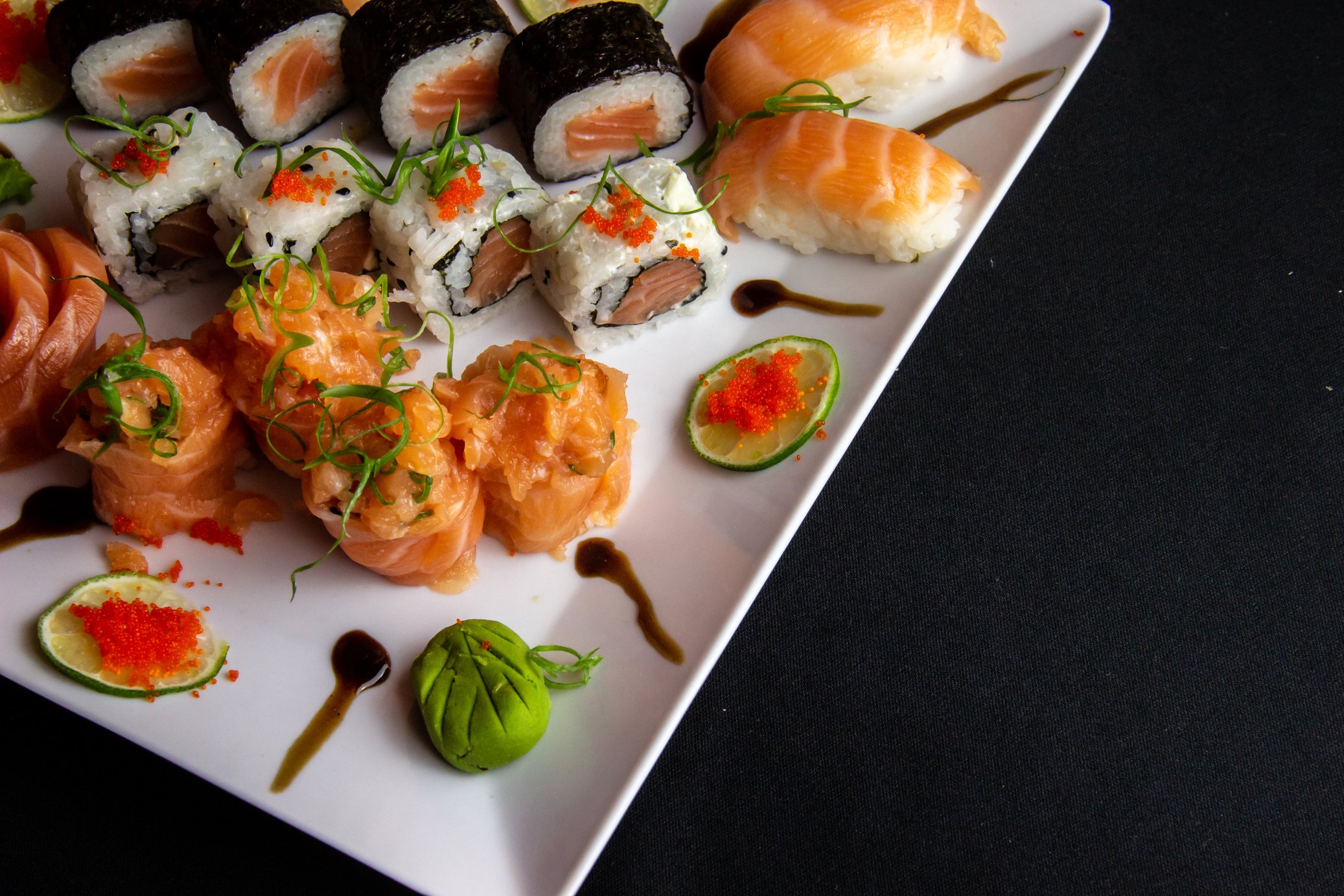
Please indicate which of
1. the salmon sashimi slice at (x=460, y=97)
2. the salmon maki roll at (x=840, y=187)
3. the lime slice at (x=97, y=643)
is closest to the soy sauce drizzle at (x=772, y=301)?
the salmon maki roll at (x=840, y=187)

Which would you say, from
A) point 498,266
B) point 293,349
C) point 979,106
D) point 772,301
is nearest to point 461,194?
point 498,266

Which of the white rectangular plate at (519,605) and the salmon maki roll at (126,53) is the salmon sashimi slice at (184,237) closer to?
the white rectangular plate at (519,605)

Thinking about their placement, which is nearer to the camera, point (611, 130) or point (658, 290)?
point (658, 290)

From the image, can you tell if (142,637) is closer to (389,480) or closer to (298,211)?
(389,480)

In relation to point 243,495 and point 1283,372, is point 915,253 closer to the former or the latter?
point 1283,372

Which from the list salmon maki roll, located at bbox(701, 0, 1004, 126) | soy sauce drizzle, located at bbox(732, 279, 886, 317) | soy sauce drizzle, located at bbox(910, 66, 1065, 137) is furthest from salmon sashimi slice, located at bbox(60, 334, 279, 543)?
soy sauce drizzle, located at bbox(910, 66, 1065, 137)
